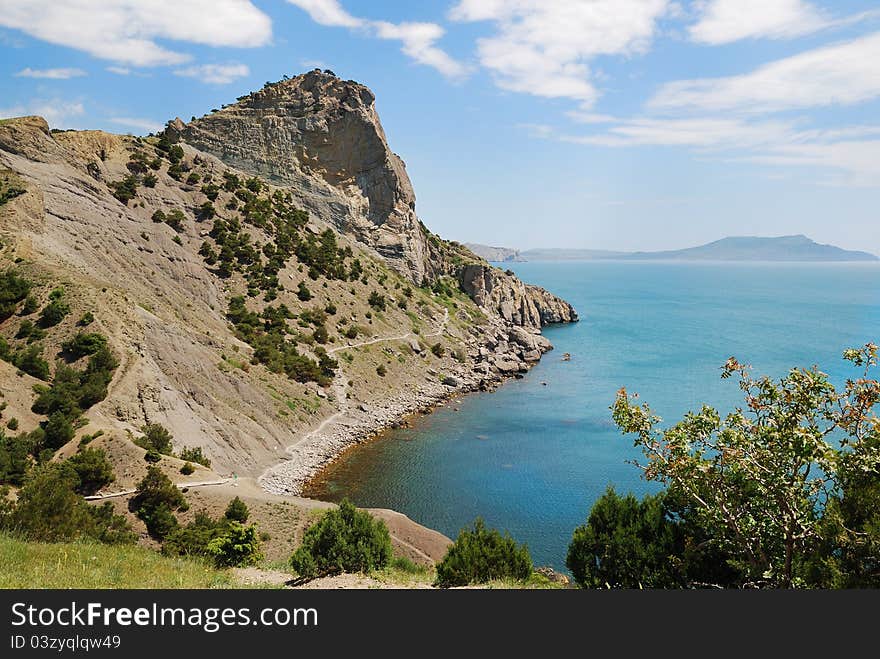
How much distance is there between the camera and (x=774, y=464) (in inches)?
432

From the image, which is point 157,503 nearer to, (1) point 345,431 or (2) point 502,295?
(1) point 345,431

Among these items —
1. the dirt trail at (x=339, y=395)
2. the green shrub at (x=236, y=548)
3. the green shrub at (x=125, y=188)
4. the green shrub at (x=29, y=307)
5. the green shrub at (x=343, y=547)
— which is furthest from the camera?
the green shrub at (x=125, y=188)

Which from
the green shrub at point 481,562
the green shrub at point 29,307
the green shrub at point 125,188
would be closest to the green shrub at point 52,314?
the green shrub at point 29,307

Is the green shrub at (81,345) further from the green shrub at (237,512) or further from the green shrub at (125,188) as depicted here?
the green shrub at (125,188)

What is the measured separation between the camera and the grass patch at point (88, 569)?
965 cm

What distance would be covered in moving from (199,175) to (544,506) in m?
50.6

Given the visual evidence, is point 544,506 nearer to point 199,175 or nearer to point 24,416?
point 24,416

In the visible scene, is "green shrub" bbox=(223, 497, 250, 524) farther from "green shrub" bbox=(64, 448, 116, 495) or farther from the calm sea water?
the calm sea water

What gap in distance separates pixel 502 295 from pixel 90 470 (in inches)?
2824

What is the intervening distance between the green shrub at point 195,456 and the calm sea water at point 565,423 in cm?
741

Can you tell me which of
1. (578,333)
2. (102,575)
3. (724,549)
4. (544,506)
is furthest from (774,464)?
(578,333)

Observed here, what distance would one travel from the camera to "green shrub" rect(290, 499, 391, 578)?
15.8 metres

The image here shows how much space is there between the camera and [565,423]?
49.7 metres

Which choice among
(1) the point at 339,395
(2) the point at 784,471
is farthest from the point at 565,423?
(2) the point at 784,471
